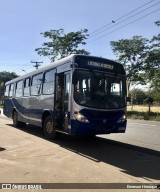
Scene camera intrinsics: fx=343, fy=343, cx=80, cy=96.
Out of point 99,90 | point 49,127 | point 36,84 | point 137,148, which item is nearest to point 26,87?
point 36,84

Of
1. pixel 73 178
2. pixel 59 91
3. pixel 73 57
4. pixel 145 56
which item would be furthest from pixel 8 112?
pixel 145 56

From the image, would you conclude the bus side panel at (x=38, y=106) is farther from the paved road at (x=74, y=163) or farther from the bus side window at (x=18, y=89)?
the bus side window at (x=18, y=89)

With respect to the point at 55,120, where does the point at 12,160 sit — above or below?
below

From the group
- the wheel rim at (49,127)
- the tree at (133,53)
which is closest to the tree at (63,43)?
the tree at (133,53)

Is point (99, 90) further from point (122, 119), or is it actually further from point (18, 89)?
point (18, 89)

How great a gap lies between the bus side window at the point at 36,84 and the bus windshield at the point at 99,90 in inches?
155

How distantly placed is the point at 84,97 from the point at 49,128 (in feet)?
9.69

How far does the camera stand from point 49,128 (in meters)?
13.6

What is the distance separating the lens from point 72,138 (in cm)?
1446

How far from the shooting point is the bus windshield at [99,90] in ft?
37.3

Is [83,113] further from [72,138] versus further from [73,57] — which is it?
[72,138]

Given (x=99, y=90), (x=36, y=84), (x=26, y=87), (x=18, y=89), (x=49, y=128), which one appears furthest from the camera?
(x=18, y=89)

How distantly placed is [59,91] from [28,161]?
420 centimetres

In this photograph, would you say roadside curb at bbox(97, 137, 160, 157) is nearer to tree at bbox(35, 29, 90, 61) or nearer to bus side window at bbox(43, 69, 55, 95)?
bus side window at bbox(43, 69, 55, 95)
